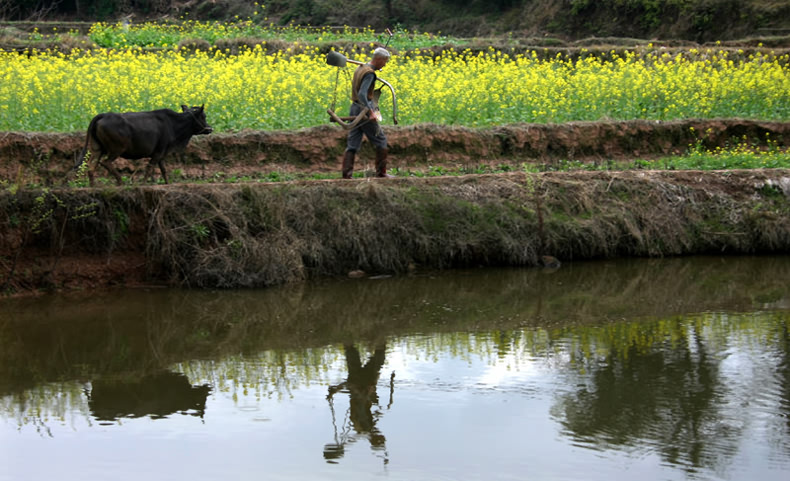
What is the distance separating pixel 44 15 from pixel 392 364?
29.4m

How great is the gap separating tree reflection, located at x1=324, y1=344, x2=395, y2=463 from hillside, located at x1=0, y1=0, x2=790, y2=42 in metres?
20.2

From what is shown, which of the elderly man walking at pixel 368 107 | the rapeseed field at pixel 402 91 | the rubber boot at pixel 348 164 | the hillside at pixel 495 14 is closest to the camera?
the elderly man walking at pixel 368 107

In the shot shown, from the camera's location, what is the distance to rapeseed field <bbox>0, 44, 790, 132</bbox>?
43.2ft

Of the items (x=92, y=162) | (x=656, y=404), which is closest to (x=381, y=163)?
(x=92, y=162)

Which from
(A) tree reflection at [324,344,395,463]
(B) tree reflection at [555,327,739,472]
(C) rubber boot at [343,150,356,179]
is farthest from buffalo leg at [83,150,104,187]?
(B) tree reflection at [555,327,739,472]

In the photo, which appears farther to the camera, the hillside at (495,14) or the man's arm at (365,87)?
the hillside at (495,14)

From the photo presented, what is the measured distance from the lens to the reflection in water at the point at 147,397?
6379mm

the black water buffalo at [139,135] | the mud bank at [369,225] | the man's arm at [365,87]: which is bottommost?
the mud bank at [369,225]

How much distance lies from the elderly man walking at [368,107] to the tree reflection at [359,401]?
3.73 metres

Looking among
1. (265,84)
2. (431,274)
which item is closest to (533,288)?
(431,274)

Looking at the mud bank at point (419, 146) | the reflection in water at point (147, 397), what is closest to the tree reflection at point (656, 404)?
the reflection in water at point (147, 397)

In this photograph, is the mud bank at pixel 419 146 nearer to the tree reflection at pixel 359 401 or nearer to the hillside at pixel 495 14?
the tree reflection at pixel 359 401

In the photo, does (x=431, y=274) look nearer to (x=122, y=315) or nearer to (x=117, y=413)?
(x=122, y=315)

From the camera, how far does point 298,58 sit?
63.5 ft
